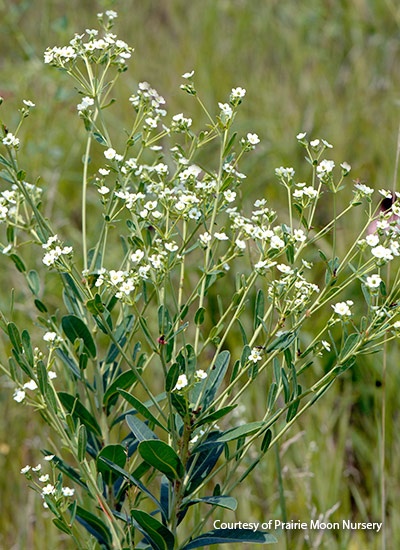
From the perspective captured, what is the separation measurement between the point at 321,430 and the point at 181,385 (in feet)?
4.06

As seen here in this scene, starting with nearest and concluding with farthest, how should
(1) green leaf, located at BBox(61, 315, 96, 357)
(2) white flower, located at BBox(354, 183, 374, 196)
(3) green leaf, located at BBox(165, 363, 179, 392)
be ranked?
(3) green leaf, located at BBox(165, 363, 179, 392) < (2) white flower, located at BBox(354, 183, 374, 196) < (1) green leaf, located at BBox(61, 315, 96, 357)

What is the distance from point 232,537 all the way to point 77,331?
1.42ft


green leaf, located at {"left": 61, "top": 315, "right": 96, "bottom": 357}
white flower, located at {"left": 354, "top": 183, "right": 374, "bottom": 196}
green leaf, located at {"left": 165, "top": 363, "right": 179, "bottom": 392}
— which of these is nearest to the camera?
green leaf, located at {"left": 165, "top": 363, "right": 179, "bottom": 392}

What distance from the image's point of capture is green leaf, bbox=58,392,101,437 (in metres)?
1.15

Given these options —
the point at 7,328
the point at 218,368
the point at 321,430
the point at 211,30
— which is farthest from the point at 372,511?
the point at 211,30

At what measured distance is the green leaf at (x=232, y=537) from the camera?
39.5 inches

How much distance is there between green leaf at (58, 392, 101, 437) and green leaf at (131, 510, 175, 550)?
0.63 ft

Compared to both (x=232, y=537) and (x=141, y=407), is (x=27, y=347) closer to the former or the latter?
(x=141, y=407)

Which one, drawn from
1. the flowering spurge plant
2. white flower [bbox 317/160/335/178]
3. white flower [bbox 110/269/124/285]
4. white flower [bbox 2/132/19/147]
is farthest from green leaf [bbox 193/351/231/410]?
white flower [bbox 2/132/19/147]

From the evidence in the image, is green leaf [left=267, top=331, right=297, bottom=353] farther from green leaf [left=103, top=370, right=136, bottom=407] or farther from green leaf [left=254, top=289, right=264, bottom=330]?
green leaf [left=103, top=370, right=136, bottom=407]

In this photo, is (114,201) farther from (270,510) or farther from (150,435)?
(270,510)

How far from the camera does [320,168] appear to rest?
42.1 inches

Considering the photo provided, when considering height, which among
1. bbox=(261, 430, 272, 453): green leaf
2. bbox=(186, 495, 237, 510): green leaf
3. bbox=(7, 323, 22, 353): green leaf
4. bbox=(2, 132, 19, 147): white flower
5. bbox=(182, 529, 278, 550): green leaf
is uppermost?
bbox=(2, 132, 19, 147): white flower

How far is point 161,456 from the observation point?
3.19 ft
